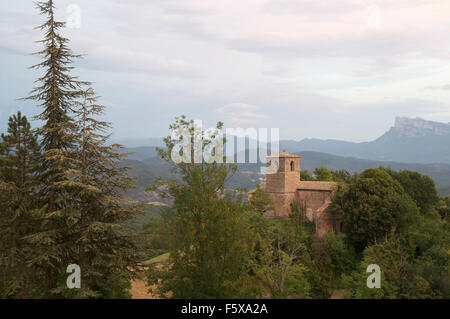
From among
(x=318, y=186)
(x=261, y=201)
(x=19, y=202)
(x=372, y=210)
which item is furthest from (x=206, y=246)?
(x=318, y=186)

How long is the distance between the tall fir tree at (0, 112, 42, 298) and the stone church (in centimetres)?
2406

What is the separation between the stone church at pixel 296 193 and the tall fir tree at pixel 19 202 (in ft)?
78.9

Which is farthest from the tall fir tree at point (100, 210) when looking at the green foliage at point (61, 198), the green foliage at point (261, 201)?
the green foliage at point (261, 201)

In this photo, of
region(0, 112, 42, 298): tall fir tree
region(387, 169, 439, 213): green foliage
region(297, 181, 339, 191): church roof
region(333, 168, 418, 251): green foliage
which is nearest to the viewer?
region(0, 112, 42, 298): tall fir tree

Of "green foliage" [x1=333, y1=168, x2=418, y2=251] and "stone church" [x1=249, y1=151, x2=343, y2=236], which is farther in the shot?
"stone church" [x1=249, y1=151, x2=343, y2=236]

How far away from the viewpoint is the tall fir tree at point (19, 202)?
1962 cm

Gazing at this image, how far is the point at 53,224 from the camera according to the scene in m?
20.4

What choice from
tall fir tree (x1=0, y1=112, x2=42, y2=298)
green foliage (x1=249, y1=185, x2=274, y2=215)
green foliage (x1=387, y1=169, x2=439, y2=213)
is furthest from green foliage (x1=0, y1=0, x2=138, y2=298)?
green foliage (x1=387, y1=169, x2=439, y2=213)

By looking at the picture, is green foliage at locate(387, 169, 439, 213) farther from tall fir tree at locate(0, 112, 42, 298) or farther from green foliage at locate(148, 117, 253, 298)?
tall fir tree at locate(0, 112, 42, 298)

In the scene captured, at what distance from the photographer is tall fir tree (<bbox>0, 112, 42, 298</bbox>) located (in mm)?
19625

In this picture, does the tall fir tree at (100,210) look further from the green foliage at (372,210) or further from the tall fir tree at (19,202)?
the green foliage at (372,210)

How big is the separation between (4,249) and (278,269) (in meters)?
15.8
